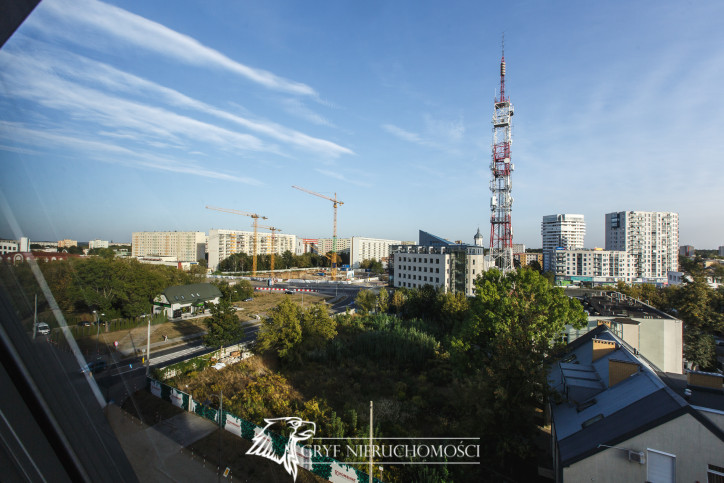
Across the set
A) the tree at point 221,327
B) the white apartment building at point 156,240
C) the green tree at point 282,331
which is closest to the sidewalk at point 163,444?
the white apartment building at point 156,240

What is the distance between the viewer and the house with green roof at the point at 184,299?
13438mm

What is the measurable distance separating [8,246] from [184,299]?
51.6 feet

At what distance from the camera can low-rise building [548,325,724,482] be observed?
3203 millimetres

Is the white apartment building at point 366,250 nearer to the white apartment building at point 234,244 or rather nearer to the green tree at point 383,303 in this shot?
the white apartment building at point 234,244

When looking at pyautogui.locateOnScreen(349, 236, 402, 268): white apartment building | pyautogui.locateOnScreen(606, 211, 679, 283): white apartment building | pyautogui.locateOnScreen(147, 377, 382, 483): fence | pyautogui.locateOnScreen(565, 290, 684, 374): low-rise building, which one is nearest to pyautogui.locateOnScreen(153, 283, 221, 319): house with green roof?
pyautogui.locateOnScreen(147, 377, 382, 483): fence

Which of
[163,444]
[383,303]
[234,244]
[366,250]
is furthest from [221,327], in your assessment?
[366,250]

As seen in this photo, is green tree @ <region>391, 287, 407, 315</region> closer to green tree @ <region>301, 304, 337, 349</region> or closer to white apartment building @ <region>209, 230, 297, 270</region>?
green tree @ <region>301, 304, 337, 349</region>

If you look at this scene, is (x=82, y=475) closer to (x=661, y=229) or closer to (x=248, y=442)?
(x=248, y=442)

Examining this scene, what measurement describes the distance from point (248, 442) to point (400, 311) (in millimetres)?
11440

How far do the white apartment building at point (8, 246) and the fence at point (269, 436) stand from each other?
14.5ft

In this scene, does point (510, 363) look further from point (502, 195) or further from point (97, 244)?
point (502, 195)

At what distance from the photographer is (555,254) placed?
38469 millimetres

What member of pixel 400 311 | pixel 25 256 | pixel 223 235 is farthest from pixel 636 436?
pixel 223 235

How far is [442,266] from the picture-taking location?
20.2 m
